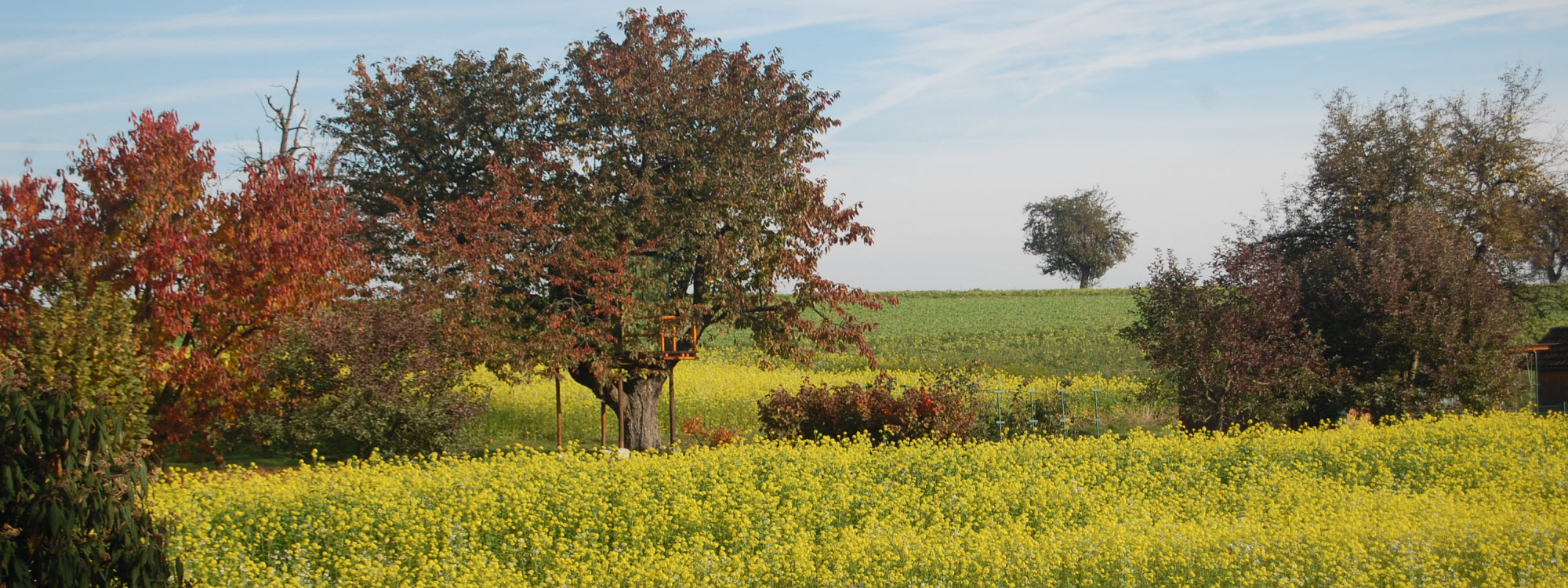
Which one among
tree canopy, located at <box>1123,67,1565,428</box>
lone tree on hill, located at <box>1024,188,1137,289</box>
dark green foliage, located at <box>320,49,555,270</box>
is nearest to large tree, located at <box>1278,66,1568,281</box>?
tree canopy, located at <box>1123,67,1565,428</box>

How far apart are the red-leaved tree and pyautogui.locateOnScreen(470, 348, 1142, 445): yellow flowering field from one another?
6161 millimetres

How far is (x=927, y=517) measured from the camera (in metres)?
11.6

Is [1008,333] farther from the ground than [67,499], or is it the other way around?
[67,499]

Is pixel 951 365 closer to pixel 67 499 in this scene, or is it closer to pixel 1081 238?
pixel 67 499

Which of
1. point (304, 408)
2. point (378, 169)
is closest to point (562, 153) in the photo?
point (378, 169)

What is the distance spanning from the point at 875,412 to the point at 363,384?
26.9 feet

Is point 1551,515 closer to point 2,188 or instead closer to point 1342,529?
point 1342,529

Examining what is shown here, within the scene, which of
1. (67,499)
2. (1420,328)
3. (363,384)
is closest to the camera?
(67,499)

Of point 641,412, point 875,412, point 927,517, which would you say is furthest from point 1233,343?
point 641,412

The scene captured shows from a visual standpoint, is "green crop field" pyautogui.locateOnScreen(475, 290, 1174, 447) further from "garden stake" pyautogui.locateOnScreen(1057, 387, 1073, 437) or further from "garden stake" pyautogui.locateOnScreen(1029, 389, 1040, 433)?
"garden stake" pyautogui.locateOnScreen(1057, 387, 1073, 437)

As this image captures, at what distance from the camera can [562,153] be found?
1680cm

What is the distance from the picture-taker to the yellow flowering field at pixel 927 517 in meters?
8.36

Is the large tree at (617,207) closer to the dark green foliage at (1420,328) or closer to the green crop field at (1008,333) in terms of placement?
the green crop field at (1008,333)

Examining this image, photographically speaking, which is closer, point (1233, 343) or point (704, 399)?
point (1233, 343)
